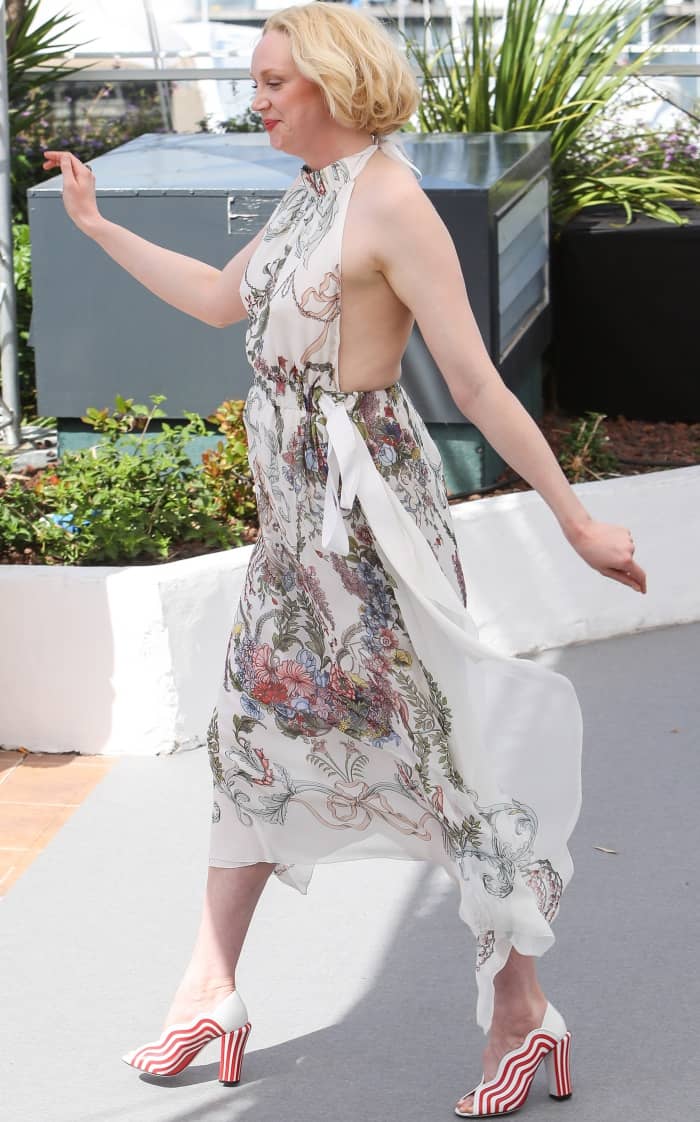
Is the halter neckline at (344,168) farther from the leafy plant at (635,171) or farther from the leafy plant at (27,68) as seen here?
the leafy plant at (27,68)

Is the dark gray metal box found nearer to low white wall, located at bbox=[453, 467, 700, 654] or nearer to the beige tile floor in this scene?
low white wall, located at bbox=[453, 467, 700, 654]

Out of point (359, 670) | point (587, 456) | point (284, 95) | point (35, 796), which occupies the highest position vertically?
point (284, 95)

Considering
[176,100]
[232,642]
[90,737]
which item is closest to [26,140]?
[176,100]

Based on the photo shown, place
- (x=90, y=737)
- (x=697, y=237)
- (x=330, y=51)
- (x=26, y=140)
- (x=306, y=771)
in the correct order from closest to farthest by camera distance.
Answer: (x=330, y=51) → (x=306, y=771) → (x=90, y=737) → (x=697, y=237) → (x=26, y=140)

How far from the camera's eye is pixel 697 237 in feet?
19.5

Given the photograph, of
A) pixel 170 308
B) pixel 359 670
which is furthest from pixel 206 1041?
pixel 170 308

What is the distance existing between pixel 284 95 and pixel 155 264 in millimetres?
590

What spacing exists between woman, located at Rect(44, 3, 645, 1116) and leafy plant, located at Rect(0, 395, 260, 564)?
1.68 meters

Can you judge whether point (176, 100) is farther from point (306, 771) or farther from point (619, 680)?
point (306, 771)

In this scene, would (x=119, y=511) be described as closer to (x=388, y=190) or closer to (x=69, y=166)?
(x=69, y=166)

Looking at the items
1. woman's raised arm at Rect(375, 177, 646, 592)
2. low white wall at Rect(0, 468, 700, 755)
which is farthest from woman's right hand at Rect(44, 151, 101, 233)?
low white wall at Rect(0, 468, 700, 755)

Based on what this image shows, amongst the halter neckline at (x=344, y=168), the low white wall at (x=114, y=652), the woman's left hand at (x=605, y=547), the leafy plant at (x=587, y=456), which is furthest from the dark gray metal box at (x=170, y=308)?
the woman's left hand at (x=605, y=547)

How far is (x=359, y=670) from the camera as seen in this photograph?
252cm

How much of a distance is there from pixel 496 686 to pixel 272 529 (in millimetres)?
465
